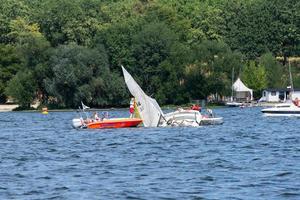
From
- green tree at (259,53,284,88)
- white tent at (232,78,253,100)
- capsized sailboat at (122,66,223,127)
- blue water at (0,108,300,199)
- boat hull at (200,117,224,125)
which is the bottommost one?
blue water at (0,108,300,199)

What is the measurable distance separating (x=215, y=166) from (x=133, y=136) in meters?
25.8

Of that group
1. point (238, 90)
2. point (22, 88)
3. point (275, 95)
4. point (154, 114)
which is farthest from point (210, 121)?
point (275, 95)

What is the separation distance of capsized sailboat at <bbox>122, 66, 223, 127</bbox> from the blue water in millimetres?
2427

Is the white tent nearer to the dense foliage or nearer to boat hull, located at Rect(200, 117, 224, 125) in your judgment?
the dense foliage

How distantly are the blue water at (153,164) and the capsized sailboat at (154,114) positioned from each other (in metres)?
2.43

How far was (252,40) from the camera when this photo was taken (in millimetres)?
173250

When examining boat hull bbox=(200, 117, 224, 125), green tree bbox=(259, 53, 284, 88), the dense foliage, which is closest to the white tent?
the dense foliage

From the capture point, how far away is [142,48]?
150 meters

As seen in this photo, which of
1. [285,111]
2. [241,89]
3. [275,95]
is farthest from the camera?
[275,95]

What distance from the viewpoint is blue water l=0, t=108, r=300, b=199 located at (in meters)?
40.2

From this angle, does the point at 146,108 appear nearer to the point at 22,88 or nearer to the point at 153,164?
the point at 153,164

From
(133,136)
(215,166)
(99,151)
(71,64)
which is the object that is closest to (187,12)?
(71,64)

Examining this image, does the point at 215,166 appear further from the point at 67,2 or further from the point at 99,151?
the point at 67,2

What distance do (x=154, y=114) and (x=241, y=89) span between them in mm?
78096
